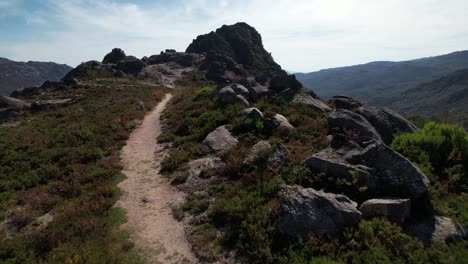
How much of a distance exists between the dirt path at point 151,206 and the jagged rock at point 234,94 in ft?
28.5

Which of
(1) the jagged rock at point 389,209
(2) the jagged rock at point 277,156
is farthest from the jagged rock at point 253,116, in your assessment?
(1) the jagged rock at point 389,209

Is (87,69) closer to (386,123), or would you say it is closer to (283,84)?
(283,84)

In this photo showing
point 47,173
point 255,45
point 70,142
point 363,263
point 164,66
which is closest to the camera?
point 363,263

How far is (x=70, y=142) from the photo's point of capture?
22.3 m

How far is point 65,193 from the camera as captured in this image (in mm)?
14406

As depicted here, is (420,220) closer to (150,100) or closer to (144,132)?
(144,132)

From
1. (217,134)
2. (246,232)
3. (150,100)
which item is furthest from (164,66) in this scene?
(246,232)

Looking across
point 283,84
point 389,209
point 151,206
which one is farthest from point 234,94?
point 389,209

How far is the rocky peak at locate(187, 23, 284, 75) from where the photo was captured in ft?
459

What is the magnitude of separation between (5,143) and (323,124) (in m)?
25.0

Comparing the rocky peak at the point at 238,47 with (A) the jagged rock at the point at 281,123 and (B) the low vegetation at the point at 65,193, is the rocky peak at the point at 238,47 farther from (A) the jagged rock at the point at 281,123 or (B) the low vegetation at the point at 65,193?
(B) the low vegetation at the point at 65,193

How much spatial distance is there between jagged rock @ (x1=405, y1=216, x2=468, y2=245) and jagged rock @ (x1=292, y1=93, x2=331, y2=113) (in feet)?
55.3

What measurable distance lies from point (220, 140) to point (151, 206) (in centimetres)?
753

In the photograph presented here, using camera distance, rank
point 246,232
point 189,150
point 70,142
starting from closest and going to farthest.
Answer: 1. point 246,232
2. point 189,150
3. point 70,142
